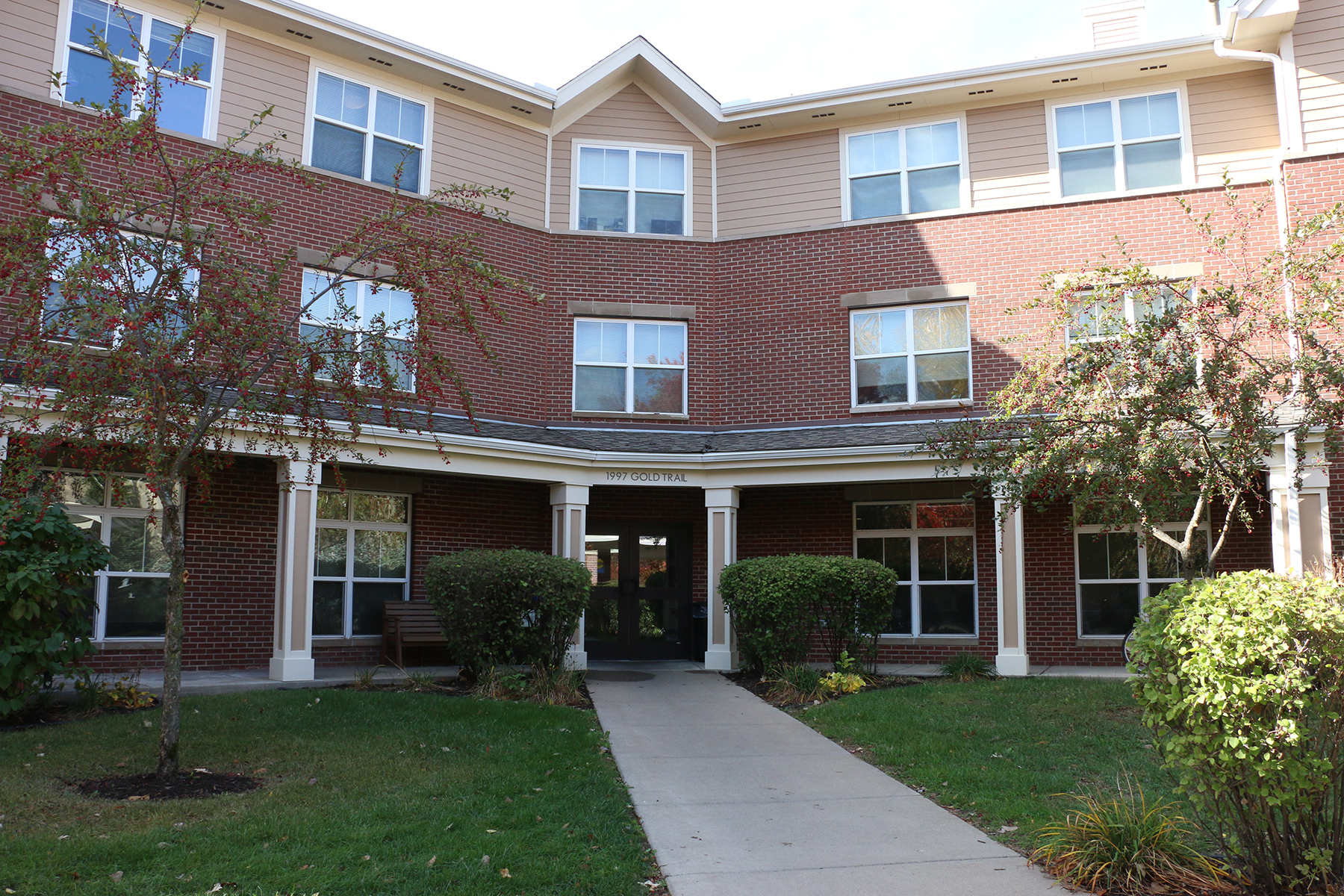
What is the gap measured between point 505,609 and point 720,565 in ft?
12.2

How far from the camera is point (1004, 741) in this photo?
27.4 feet

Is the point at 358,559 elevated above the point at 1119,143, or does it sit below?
below

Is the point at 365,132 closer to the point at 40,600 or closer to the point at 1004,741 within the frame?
the point at 40,600

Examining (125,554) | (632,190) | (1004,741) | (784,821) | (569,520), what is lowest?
(784,821)

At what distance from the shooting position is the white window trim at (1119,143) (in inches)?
556

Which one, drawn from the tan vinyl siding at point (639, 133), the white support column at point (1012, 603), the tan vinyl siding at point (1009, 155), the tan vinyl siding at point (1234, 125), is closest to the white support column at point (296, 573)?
the tan vinyl siding at point (639, 133)

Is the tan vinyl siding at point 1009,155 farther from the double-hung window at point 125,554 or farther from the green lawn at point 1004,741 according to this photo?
the double-hung window at point 125,554

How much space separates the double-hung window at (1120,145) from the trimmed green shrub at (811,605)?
273 inches

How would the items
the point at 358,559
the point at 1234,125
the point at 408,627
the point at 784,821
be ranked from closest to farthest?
the point at 784,821, the point at 408,627, the point at 358,559, the point at 1234,125

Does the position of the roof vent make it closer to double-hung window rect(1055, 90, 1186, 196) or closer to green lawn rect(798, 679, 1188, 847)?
double-hung window rect(1055, 90, 1186, 196)

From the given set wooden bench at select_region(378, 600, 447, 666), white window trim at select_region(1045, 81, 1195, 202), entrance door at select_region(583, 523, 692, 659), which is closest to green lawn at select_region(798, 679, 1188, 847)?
entrance door at select_region(583, 523, 692, 659)

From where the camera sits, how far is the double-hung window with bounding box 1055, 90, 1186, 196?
14305 mm

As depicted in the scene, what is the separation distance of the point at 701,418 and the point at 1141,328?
7.86 m

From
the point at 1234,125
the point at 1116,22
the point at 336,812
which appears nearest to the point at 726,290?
the point at 1116,22
